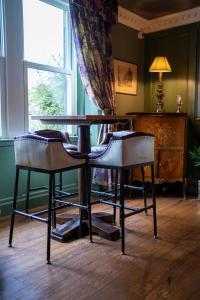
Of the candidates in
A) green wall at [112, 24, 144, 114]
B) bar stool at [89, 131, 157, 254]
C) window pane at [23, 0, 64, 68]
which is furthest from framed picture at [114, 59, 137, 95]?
bar stool at [89, 131, 157, 254]

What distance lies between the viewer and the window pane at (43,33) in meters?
2.99

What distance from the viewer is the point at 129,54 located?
13.1 ft

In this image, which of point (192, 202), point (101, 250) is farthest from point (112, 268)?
point (192, 202)

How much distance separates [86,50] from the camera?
10.4 ft

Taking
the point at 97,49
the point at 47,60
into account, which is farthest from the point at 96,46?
the point at 47,60

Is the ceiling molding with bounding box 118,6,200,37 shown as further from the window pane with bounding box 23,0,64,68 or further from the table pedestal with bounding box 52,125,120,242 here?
the table pedestal with bounding box 52,125,120,242

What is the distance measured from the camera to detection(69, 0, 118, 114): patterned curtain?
3.11m

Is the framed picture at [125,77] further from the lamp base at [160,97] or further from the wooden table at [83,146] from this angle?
the wooden table at [83,146]

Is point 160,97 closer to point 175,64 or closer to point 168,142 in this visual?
point 175,64

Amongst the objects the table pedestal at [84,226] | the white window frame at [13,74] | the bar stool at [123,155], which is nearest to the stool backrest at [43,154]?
the bar stool at [123,155]

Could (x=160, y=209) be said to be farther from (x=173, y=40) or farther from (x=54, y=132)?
(x=173, y=40)

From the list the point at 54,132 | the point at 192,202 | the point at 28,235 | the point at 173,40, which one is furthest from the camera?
the point at 173,40

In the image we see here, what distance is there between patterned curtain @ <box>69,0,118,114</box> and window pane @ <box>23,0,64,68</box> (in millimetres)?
319

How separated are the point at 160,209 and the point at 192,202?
1.76ft
